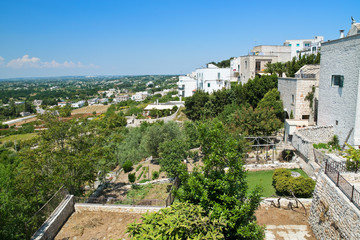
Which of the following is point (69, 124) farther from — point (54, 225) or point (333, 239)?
point (333, 239)

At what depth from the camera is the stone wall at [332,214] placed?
8.38 m

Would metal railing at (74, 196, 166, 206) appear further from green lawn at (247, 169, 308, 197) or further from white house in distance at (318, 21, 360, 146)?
white house in distance at (318, 21, 360, 146)

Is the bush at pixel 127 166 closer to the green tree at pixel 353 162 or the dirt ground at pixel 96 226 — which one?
the dirt ground at pixel 96 226

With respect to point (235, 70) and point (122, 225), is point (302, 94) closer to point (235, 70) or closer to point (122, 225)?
point (122, 225)

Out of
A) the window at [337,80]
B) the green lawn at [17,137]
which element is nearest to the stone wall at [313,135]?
the window at [337,80]

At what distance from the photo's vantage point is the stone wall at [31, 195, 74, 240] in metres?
11.0

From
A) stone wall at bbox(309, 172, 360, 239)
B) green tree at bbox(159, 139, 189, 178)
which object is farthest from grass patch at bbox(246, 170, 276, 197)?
green tree at bbox(159, 139, 189, 178)

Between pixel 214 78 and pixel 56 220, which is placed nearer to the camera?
pixel 56 220

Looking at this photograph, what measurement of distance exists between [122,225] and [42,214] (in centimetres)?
384

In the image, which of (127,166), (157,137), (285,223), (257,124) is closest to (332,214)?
(285,223)

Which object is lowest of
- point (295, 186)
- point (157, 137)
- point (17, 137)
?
point (17, 137)

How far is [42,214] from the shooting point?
38.9 ft

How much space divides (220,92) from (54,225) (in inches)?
1176

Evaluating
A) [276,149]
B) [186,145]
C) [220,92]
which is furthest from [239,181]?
[220,92]
